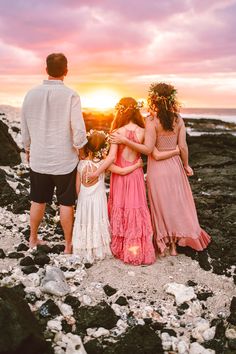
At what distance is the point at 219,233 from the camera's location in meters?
7.64

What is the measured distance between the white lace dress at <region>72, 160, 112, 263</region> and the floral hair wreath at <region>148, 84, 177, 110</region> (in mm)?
1067

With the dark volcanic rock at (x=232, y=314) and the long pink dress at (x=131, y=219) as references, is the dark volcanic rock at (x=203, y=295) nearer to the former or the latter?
the dark volcanic rock at (x=232, y=314)

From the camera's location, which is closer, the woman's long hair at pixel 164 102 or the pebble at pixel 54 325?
the pebble at pixel 54 325

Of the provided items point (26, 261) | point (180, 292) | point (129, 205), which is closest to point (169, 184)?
point (129, 205)

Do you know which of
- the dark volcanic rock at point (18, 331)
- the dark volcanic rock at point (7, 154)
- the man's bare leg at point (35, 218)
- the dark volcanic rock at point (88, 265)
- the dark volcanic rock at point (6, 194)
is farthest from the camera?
the dark volcanic rock at point (7, 154)

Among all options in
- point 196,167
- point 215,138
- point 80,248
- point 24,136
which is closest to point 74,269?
point 80,248

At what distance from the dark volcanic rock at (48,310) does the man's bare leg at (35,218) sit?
1.61 metres

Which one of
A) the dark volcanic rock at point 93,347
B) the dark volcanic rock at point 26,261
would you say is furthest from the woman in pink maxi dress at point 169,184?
the dark volcanic rock at point 93,347

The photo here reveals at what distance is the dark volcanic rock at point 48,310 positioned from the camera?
4.72m

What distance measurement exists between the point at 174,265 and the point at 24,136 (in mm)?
2579

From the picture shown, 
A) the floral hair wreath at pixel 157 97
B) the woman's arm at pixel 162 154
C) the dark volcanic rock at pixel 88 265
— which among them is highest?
the floral hair wreath at pixel 157 97

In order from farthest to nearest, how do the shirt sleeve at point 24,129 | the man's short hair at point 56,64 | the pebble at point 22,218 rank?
1. the pebble at point 22,218
2. the shirt sleeve at point 24,129
3. the man's short hair at point 56,64

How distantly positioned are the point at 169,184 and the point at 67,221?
4.79 ft

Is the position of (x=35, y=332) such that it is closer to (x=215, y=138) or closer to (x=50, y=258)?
(x=50, y=258)
